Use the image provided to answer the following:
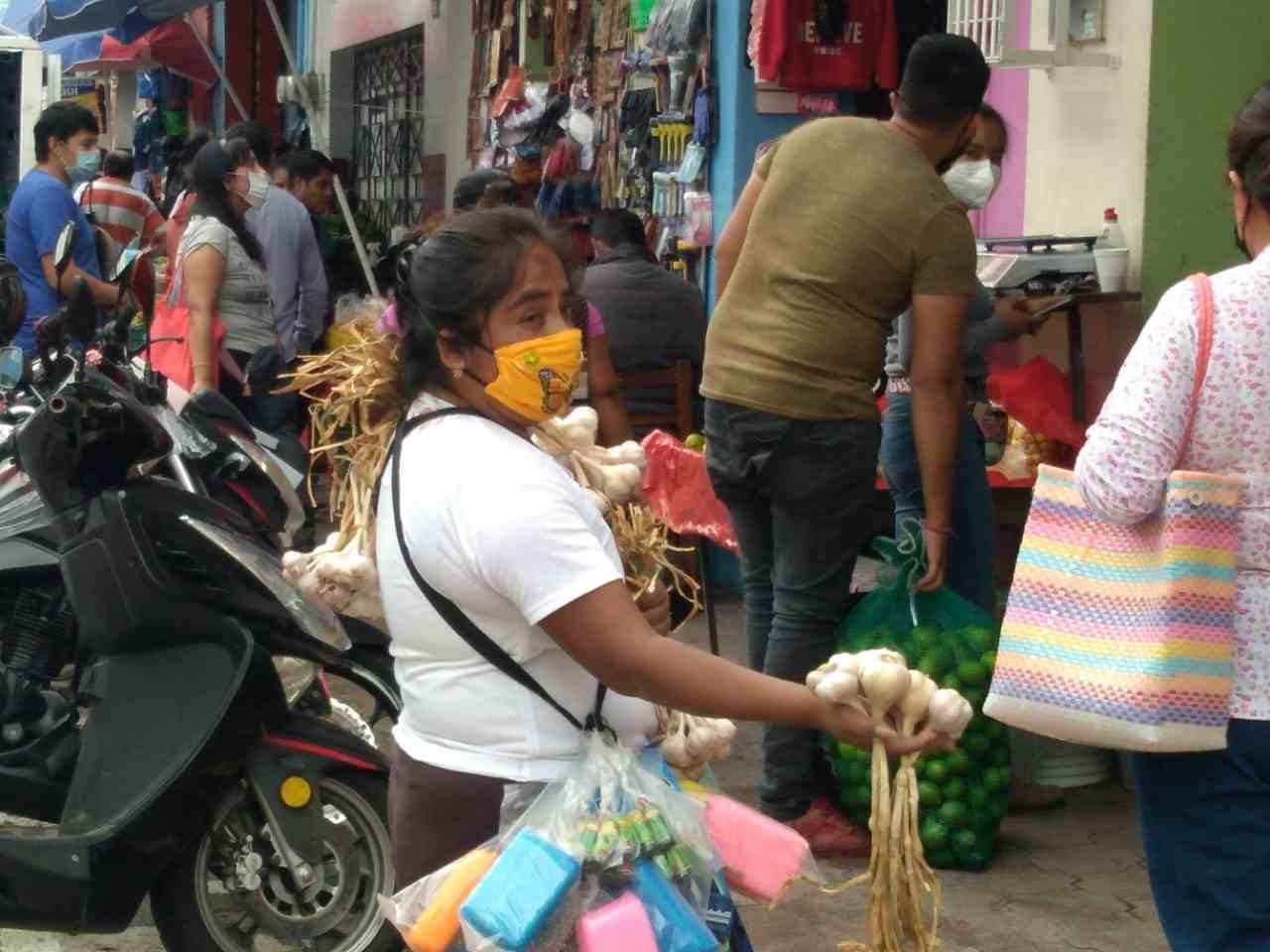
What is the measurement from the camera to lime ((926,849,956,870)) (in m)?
4.98

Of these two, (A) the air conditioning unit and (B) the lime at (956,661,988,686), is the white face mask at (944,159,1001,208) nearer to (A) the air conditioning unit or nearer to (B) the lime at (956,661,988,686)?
(A) the air conditioning unit

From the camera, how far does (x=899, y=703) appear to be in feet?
7.93

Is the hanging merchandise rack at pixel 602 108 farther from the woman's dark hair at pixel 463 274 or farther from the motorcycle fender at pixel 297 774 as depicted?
the woman's dark hair at pixel 463 274

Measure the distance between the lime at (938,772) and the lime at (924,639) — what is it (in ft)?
0.93

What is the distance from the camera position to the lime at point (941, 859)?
4.98m

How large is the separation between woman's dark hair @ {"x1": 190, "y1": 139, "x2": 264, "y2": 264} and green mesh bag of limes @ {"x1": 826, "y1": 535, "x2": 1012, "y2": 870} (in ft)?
11.0

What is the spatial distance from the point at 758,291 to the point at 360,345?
205cm

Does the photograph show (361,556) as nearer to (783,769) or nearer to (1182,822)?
(1182,822)

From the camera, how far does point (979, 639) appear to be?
4980 mm

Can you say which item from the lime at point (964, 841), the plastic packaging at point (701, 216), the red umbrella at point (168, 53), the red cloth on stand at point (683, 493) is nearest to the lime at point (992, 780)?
the lime at point (964, 841)

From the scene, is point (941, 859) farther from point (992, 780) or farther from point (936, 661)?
point (936, 661)

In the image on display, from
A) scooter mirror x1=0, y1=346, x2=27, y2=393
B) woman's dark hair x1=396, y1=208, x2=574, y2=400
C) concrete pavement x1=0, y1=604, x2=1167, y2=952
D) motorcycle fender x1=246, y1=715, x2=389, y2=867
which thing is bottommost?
concrete pavement x1=0, y1=604, x2=1167, y2=952

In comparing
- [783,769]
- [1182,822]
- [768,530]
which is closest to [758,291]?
[768,530]

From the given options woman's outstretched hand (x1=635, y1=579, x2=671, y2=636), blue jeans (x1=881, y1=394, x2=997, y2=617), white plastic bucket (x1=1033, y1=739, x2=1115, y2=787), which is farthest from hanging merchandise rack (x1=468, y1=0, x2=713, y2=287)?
woman's outstretched hand (x1=635, y1=579, x2=671, y2=636)
